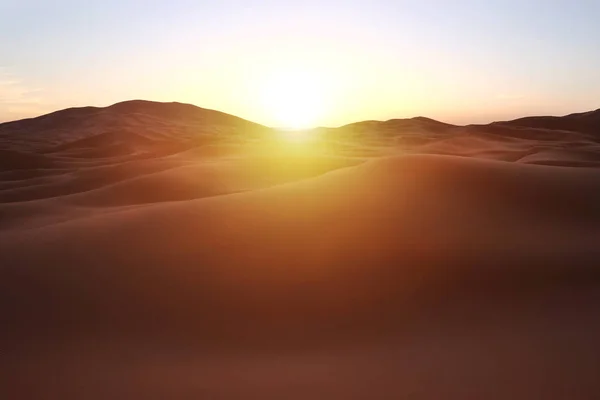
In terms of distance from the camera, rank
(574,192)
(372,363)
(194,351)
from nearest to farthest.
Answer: (372,363) < (194,351) < (574,192)

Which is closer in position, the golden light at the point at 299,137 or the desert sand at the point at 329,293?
the desert sand at the point at 329,293

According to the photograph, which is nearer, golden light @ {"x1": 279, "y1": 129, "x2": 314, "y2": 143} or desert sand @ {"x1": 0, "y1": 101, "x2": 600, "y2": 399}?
desert sand @ {"x1": 0, "y1": 101, "x2": 600, "y2": 399}

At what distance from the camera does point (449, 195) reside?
4.84 m

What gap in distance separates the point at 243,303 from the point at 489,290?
4.76ft

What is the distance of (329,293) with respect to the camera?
3.23m

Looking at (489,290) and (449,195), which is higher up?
(449,195)

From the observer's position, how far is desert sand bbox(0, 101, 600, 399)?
241cm

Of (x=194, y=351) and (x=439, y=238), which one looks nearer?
(x=194, y=351)

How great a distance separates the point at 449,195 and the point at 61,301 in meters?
3.22

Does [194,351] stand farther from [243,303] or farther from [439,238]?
[439,238]

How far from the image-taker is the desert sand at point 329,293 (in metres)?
2.41

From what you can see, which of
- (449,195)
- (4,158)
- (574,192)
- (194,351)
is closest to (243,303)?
(194,351)

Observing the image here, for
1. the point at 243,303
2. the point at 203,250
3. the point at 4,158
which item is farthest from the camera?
the point at 4,158

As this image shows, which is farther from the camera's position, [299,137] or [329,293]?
[299,137]
